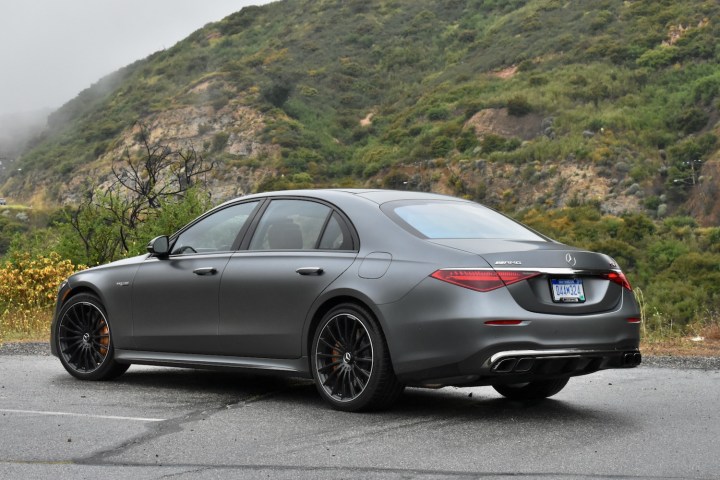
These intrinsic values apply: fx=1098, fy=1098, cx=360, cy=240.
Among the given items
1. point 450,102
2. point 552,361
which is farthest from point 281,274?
point 450,102

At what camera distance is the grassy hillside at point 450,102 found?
5819cm

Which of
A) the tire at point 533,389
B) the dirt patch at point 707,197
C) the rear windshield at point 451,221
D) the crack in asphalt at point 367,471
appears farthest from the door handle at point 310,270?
the dirt patch at point 707,197

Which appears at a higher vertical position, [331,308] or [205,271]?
[205,271]

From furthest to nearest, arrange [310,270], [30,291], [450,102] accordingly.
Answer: [450,102] → [30,291] → [310,270]

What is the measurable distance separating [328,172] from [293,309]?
2433 inches

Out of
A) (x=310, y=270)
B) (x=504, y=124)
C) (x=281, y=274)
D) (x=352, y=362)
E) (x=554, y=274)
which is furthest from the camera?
(x=504, y=124)

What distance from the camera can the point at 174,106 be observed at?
80938 mm

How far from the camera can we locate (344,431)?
22.3 feet

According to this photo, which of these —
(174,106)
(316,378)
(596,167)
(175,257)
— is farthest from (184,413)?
(174,106)

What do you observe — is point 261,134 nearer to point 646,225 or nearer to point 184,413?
point 646,225

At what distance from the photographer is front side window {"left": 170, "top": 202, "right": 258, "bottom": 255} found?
8.68 metres

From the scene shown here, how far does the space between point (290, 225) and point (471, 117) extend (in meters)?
60.5

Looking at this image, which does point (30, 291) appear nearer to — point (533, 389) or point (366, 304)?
point (533, 389)

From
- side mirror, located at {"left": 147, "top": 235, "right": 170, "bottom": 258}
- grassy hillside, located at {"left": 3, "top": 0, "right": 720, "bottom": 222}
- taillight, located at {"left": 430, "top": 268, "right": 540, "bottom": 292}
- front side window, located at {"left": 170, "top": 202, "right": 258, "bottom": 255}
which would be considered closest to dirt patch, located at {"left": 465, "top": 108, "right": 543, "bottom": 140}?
grassy hillside, located at {"left": 3, "top": 0, "right": 720, "bottom": 222}
